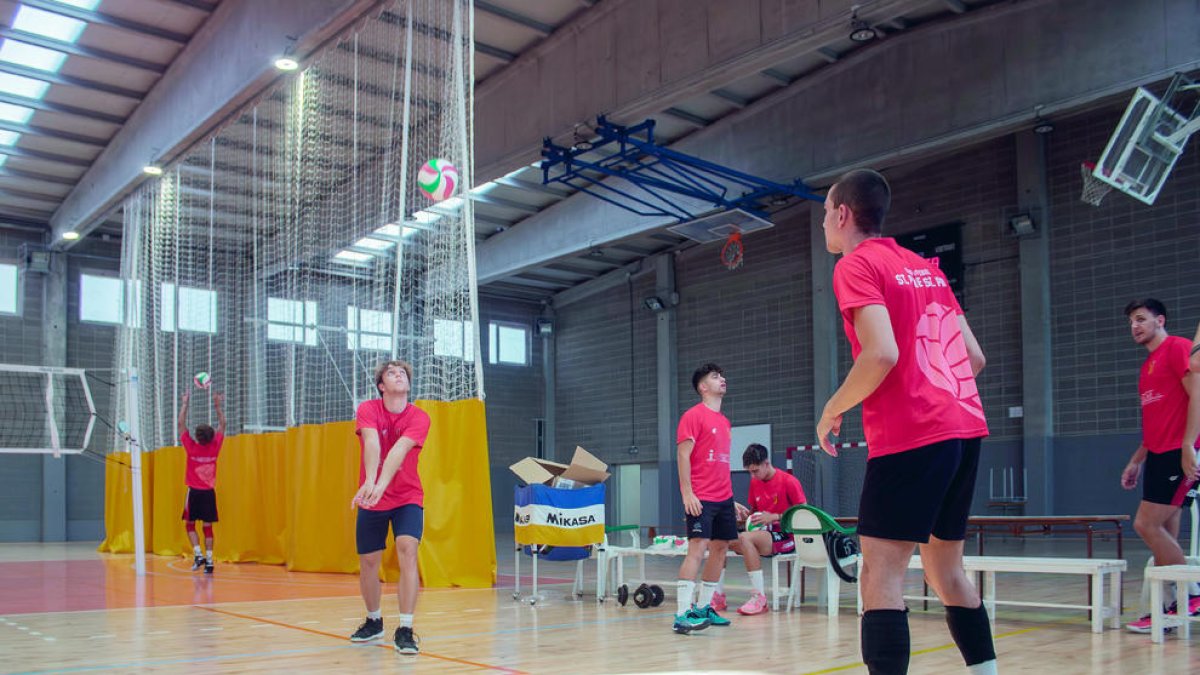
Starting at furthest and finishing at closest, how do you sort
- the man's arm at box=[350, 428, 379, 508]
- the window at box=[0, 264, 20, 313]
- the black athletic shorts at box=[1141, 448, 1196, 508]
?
the window at box=[0, 264, 20, 313] → the black athletic shorts at box=[1141, 448, 1196, 508] → the man's arm at box=[350, 428, 379, 508]

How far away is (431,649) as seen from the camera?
5.82 meters

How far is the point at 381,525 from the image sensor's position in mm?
5828

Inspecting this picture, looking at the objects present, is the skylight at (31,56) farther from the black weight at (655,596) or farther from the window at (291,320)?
the black weight at (655,596)

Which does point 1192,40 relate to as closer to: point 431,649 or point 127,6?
point 431,649

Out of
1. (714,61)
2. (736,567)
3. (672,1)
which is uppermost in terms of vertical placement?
(672,1)

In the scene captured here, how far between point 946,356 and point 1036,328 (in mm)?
14665

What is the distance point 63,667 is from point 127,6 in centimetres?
1158

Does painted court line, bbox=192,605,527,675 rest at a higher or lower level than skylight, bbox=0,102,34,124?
lower

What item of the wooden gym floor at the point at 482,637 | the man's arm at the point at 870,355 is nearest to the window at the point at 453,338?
the wooden gym floor at the point at 482,637

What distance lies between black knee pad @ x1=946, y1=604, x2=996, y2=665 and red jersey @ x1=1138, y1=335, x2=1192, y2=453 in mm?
3760

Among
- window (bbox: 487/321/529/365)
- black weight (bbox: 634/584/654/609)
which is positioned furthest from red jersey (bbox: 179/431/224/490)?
window (bbox: 487/321/529/365)

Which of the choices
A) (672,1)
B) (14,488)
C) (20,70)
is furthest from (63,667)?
(14,488)

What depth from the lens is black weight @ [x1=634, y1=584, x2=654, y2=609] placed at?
8102 millimetres

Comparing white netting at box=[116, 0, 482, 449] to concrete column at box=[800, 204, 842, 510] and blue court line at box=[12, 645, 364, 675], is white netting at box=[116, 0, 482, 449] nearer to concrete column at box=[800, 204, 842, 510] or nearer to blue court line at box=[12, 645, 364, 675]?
blue court line at box=[12, 645, 364, 675]
